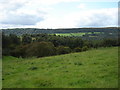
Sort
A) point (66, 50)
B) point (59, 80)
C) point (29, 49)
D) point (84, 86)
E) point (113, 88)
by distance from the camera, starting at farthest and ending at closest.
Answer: point (66, 50)
point (29, 49)
point (59, 80)
point (84, 86)
point (113, 88)

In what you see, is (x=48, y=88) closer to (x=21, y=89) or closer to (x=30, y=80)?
(x=21, y=89)

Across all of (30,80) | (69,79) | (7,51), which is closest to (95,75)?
(69,79)

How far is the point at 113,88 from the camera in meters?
8.51

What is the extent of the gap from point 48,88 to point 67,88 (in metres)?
1.15

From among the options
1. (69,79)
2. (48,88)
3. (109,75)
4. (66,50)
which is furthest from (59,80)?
(66,50)

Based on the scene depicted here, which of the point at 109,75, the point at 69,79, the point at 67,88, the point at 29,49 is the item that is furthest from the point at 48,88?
the point at 29,49

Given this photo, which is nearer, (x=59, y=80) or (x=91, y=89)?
(x=91, y=89)

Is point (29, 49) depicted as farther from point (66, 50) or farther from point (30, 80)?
Answer: point (30, 80)

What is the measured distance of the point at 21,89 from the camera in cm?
964

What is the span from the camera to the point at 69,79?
10844mm

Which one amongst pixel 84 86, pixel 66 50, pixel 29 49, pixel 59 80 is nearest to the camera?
pixel 84 86

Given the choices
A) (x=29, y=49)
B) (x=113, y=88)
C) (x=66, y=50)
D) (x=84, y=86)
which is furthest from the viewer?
(x=66, y=50)

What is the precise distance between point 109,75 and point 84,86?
8.88 feet

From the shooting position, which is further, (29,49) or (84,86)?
(29,49)
